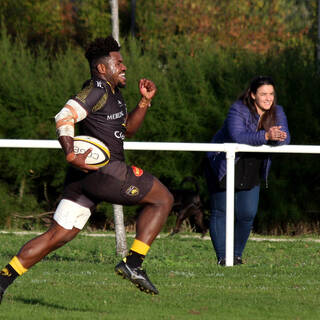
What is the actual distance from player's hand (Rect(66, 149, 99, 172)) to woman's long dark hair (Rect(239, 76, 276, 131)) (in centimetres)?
315

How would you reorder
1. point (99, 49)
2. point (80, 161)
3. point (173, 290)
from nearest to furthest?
1. point (80, 161)
2. point (99, 49)
3. point (173, 290)

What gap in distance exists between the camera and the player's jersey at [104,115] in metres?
6.05

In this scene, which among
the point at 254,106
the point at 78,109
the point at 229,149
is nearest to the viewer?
the point at 78,109

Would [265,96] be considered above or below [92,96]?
below

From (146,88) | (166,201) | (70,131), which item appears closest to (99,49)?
(146,88)

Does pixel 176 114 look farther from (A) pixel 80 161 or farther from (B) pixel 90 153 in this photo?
(A) pixel 80 161

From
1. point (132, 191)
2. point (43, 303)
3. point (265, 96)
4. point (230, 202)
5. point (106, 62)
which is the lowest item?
point (230, 202)

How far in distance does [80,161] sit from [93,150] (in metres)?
0.16

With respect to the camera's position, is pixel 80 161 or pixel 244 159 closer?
pixel 80 161

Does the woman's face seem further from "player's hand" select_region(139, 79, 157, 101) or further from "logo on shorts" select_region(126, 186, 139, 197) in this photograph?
"logo on shorts" select_region(126, 186, 139, 197)

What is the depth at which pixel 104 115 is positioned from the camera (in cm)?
613

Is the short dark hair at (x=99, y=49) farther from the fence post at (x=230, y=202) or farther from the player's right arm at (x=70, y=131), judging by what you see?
the fence post at (x=230, y=202)

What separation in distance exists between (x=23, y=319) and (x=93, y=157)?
44.5 inches

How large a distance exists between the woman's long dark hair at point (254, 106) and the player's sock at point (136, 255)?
9.55ft
